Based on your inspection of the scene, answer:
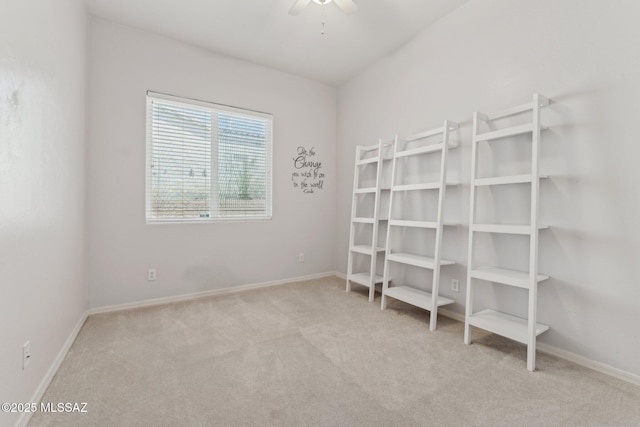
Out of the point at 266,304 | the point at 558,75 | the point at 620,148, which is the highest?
the point at 558,75

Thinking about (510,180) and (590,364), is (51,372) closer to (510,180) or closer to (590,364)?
(510,180)

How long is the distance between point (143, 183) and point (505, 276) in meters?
3.35

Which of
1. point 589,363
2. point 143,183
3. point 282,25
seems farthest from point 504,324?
point 143,183

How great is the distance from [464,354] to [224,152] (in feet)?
10.3

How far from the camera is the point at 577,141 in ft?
6.35

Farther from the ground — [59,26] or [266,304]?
[59,26]

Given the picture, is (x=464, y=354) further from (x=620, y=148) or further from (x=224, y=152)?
(x=224, y=152)

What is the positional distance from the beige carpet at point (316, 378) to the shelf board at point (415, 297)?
0.18 meters

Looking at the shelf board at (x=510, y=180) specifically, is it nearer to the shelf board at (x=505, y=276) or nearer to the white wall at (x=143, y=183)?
the shelf board at (x=505, y=276)

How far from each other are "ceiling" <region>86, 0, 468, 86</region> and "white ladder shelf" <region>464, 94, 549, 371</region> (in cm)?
132

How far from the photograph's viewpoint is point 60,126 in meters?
1.97

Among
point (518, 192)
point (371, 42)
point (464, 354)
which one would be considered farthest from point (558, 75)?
point (464, 354)

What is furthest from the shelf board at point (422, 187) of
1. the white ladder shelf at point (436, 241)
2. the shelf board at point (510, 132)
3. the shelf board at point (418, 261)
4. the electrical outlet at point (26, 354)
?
the electrical outlet at point (26, 354)

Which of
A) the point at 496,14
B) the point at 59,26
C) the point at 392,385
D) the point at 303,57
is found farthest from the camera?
the point at 303,57
